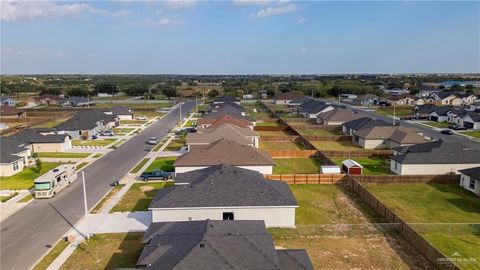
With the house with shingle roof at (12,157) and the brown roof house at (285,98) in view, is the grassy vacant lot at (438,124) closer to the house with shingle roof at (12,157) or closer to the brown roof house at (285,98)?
the brown roof house at (285,98)

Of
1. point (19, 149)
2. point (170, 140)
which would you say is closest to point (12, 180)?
point (19, 149)

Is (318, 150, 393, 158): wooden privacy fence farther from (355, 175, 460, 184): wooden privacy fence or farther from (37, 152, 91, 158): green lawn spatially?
(37, 152, 91, 158): green lawn

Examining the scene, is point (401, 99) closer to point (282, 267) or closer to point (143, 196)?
point (143, 196)

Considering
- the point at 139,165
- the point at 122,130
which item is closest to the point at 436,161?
the point at 139,165

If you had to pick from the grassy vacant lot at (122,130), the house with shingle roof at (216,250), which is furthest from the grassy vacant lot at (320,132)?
the house with shingle roof at (216,250)

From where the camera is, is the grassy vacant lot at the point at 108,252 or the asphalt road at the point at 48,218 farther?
the asphalt road at the point at 48,218

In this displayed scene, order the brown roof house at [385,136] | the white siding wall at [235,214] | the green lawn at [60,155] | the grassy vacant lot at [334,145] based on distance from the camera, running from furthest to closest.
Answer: the grassy vacant lot at [334,145] → the brown roof house at [385,136] → the green lawn at [60,155] → the white siding wall at [235,214]

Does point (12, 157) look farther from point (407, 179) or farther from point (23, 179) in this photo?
point (407, 179)
